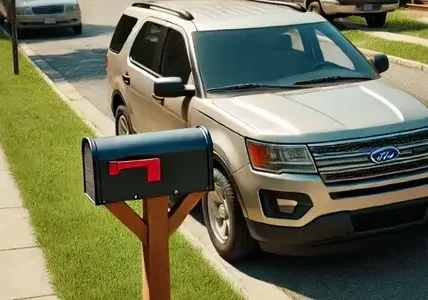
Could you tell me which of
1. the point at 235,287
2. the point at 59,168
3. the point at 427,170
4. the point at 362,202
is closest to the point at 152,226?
the point at 235,287

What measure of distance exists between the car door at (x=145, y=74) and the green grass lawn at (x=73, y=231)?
2.92 ft

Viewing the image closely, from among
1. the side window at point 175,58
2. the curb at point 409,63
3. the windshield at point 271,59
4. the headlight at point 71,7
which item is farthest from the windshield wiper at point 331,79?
the headlight at point 71,7

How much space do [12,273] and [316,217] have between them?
2206mm

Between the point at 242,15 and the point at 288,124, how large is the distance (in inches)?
74.2

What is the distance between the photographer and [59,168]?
323 inches

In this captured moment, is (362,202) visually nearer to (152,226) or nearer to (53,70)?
(152,226)

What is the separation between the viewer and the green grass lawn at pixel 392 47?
14.7 metres

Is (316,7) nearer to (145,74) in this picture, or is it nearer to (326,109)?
(145,74)

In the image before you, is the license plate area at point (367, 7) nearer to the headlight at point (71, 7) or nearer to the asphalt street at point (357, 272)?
the headlight at point (71, 7)

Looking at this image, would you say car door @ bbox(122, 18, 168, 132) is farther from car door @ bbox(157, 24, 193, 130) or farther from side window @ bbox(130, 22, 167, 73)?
car door @ bbox(157, 24, 193, 130)

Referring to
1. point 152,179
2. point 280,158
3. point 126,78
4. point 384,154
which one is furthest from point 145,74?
point 152,179

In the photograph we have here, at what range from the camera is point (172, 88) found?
625cm

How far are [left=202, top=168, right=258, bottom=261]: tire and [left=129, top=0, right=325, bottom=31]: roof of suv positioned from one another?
1598 mm

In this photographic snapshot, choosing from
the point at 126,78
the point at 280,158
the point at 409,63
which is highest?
the point at 280,158
